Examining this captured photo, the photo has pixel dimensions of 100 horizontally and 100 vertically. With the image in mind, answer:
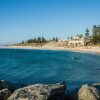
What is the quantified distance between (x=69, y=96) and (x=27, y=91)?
3943mm

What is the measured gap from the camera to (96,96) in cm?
1611

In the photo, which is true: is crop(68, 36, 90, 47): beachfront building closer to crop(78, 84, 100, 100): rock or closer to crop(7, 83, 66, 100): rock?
crop(78, 84, 100, 100): rock

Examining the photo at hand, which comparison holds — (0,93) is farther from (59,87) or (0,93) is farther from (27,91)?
(59,87)

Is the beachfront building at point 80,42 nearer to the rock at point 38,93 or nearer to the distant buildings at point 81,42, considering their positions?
the distant buildings at point 81,42

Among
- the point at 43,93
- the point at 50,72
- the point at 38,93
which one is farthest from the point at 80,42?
the point at 38,93

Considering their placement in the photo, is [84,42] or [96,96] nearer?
[96,96]

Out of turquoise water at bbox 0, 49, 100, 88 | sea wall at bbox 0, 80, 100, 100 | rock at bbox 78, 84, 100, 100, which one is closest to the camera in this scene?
sea wall at bbox 0, 80, 100, 100

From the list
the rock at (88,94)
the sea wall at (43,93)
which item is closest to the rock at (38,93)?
the sea wall at (43,93)

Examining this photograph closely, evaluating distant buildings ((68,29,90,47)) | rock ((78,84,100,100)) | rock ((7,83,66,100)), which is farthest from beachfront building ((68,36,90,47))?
rock ((7,83,66,100))

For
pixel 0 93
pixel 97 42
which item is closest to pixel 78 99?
pixel 0 93

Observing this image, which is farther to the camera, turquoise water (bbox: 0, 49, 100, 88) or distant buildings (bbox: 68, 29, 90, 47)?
distant buildings (bbox: 68, 29, 90, 47)

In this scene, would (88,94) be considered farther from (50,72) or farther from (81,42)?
(81,42)

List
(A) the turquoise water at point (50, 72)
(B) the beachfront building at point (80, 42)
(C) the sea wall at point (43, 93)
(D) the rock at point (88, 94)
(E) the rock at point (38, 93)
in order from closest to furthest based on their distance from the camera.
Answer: (E) the rock at point (38, 93) < (C) the sea wall at point (43, 93) < (D) the rock at point (88, 94) < (A) the turquoise water at point (50, 72) < (B) the beachfront building at point (80, 42)

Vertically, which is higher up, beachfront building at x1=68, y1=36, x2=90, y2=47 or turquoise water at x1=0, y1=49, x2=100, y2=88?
turquoise water at x1=0, y1=49, x2=100, y2=88
